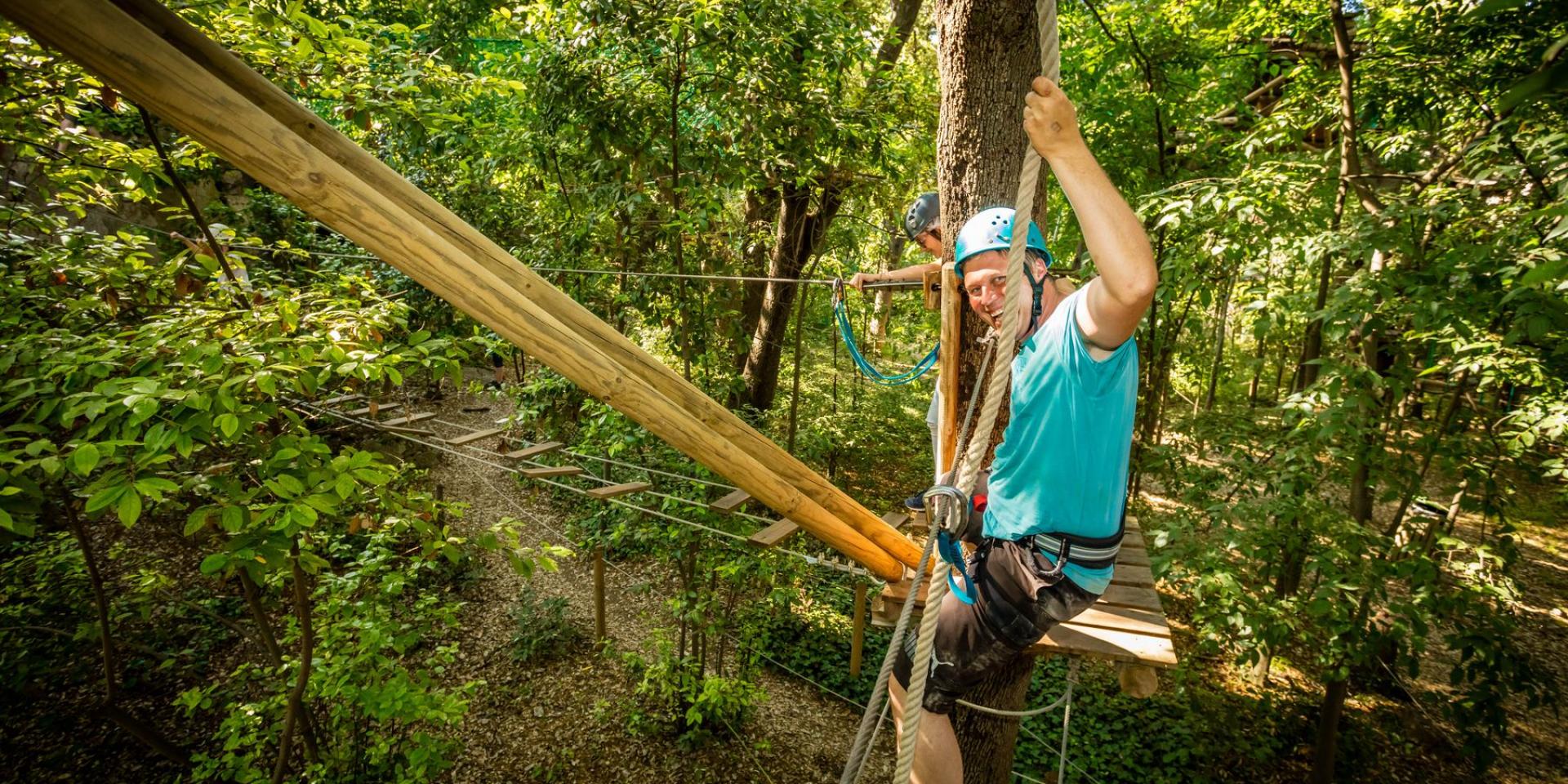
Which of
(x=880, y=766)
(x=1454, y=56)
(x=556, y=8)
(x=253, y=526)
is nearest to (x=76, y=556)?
(x=253, y=526)

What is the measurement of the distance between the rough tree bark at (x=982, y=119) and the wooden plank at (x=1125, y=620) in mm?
434

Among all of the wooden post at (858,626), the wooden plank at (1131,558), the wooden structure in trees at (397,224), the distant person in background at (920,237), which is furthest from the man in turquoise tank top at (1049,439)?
the wooden post at (858,626)

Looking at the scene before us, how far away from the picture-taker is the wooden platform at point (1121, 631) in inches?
79.7

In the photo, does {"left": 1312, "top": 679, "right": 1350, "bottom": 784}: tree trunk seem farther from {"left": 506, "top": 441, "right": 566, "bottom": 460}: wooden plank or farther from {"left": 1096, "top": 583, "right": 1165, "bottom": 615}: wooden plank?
{"left": 506, "top": 441, "right": 566, "bottom": 460}: wooden plank

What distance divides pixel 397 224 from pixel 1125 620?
2509mm

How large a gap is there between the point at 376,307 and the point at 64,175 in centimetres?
157

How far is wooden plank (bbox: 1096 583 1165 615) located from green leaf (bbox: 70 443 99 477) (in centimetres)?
303

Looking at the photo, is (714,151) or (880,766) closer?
(714,151)

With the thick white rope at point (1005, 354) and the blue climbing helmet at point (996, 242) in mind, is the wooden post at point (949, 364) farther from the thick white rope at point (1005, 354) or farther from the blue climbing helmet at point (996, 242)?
the thick white rope at point (1005, 354)

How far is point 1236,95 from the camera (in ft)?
19.5

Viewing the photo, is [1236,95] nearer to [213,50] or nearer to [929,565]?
[929,565]

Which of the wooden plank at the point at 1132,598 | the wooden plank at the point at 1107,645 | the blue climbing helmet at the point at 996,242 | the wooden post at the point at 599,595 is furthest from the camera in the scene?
the wooden post at the point at 599,595

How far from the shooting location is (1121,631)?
2.13 meters

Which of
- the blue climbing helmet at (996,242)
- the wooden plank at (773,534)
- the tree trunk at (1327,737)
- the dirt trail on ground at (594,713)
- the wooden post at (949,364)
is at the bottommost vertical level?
the dirt trail on ground at (594,713)
